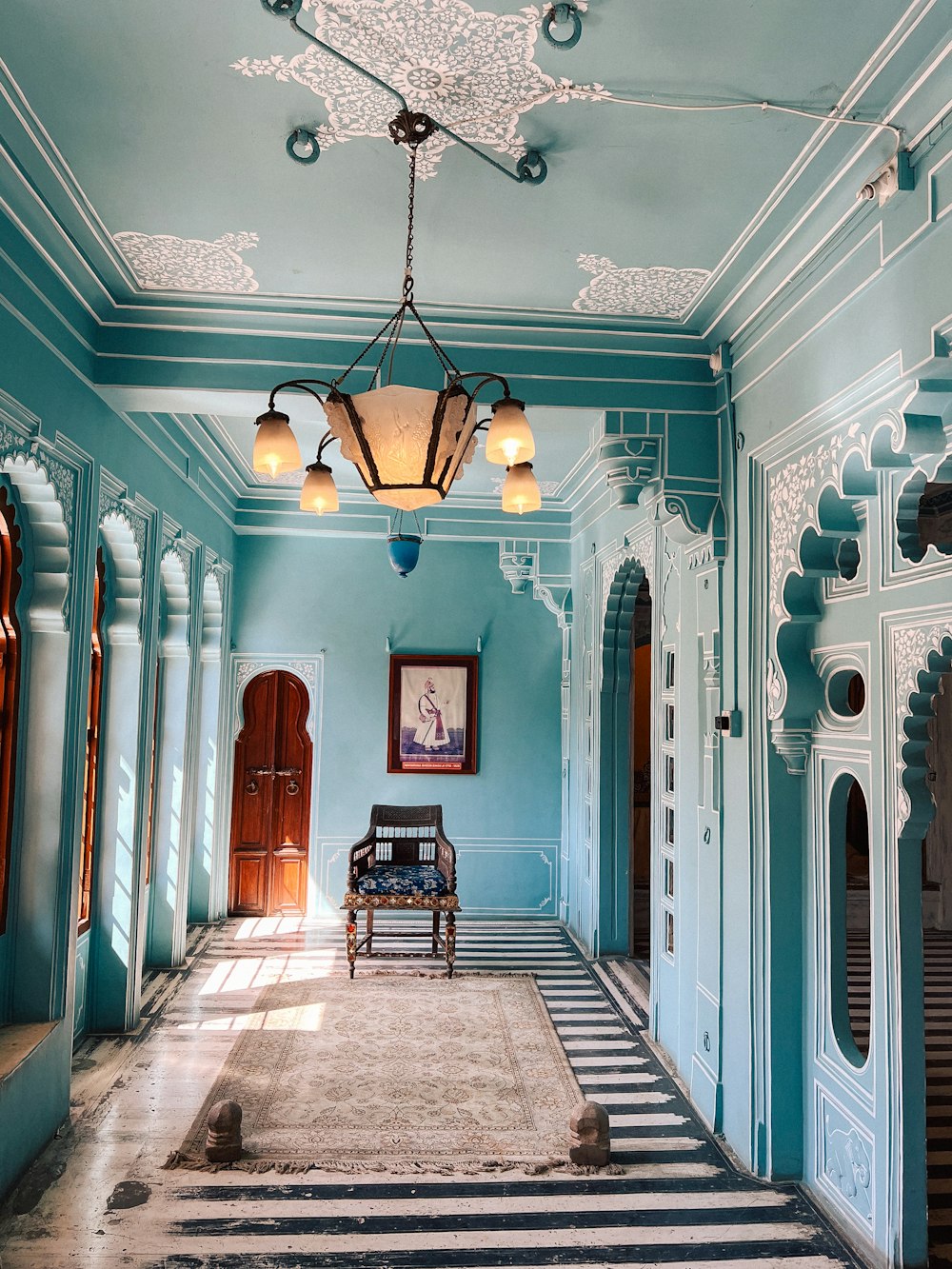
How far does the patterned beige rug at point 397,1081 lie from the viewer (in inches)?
164

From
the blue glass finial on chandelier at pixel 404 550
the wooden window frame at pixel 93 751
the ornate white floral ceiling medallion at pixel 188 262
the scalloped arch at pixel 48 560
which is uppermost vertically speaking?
the ornate white floral ceiling medallion at pixel 188 262

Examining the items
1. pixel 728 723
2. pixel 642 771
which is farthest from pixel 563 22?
pixel 642 771

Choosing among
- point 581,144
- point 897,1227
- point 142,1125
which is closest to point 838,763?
point 897,1227

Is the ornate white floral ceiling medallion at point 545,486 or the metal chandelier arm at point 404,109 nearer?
the metal chandelier arm at point 404,109

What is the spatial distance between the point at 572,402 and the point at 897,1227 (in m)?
3.69

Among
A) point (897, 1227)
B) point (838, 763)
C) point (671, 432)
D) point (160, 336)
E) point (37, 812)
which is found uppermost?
point (160, 336)

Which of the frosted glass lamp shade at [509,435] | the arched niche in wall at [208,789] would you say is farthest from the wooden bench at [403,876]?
the frosted glass lamp shade at [509,435]

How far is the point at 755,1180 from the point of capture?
3984 mm

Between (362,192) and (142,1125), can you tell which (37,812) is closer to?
(142,1125)

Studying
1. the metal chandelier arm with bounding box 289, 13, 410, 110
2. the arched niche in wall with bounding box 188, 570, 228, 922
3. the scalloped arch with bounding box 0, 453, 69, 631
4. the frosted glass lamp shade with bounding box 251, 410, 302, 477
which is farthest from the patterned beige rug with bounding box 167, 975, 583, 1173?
the metal chandelier arm with bounding box 289, 13, 410, 110

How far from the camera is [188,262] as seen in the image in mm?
4055

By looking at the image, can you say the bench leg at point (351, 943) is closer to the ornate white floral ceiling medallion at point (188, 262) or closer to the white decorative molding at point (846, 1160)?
the white decorative molding at point (846, 1160)

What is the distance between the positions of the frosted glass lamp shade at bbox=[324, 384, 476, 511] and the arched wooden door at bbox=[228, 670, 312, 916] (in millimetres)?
6673

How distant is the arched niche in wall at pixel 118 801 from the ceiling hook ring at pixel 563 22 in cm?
386
